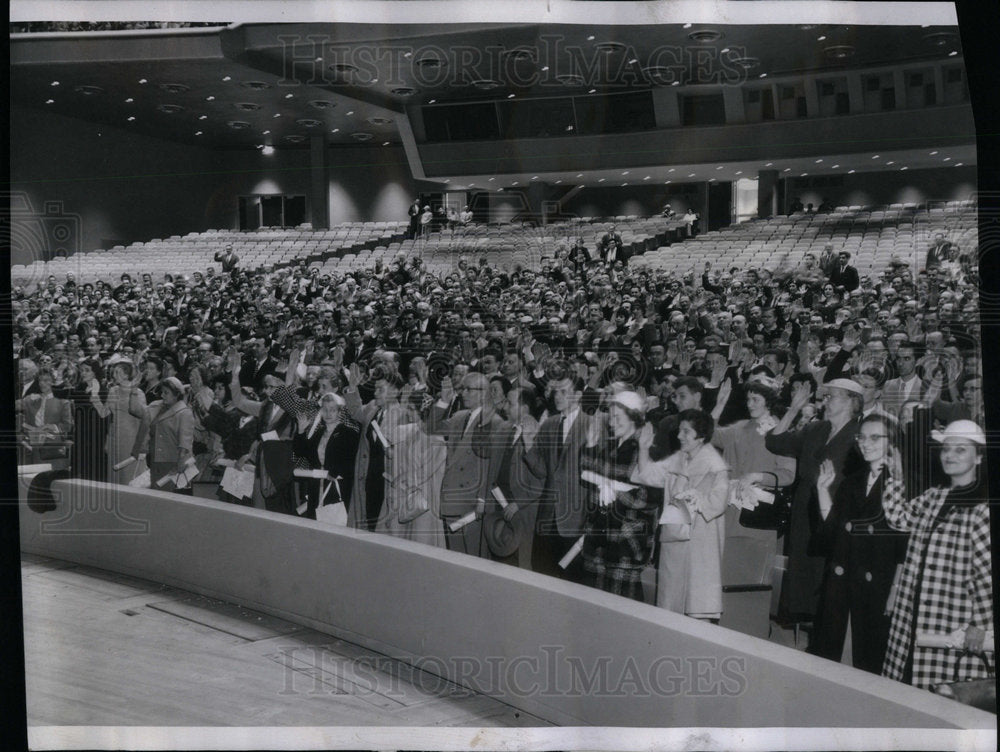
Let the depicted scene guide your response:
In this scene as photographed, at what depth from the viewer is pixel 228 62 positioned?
138 inches

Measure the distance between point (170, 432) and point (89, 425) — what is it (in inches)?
11.9

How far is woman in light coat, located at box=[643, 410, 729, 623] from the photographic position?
11.3ft

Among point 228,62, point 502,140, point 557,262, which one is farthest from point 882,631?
point 228,62

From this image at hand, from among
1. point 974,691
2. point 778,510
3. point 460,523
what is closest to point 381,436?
point 460,523

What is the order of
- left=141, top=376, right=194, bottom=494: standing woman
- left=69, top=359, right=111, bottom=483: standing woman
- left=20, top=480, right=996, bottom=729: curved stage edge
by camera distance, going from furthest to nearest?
left=141, top=376, right=194, bottom=494: standing woman < left=69, top=359, right=111, bottom=483: standing woman < left=20, top=480, right=996, bottom=729: curved stage edge

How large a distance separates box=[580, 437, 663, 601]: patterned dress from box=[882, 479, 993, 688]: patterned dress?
0.89m

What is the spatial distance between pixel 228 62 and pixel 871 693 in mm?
3050

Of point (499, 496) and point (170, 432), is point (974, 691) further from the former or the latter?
point (170, 432)

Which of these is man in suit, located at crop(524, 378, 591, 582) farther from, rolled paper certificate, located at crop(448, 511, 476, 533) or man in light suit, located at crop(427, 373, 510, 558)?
rolled paper certificate, located at crop(448, 511, 476, 533)

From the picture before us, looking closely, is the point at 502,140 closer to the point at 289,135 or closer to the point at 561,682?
the point at 289,135

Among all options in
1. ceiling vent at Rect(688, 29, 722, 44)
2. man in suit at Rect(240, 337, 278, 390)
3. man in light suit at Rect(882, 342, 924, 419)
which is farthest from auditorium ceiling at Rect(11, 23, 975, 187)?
man in suit at Rect(240, 337, 278, 390)

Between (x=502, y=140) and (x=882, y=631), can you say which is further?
(x=502, y=140)

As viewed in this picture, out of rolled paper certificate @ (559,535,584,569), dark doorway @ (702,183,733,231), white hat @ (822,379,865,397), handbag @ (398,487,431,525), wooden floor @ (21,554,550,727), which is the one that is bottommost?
wooden floor @ (21,554,550,727)

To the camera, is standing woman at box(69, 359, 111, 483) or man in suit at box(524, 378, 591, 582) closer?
man in suit at box(524, 378, 591, 582)
